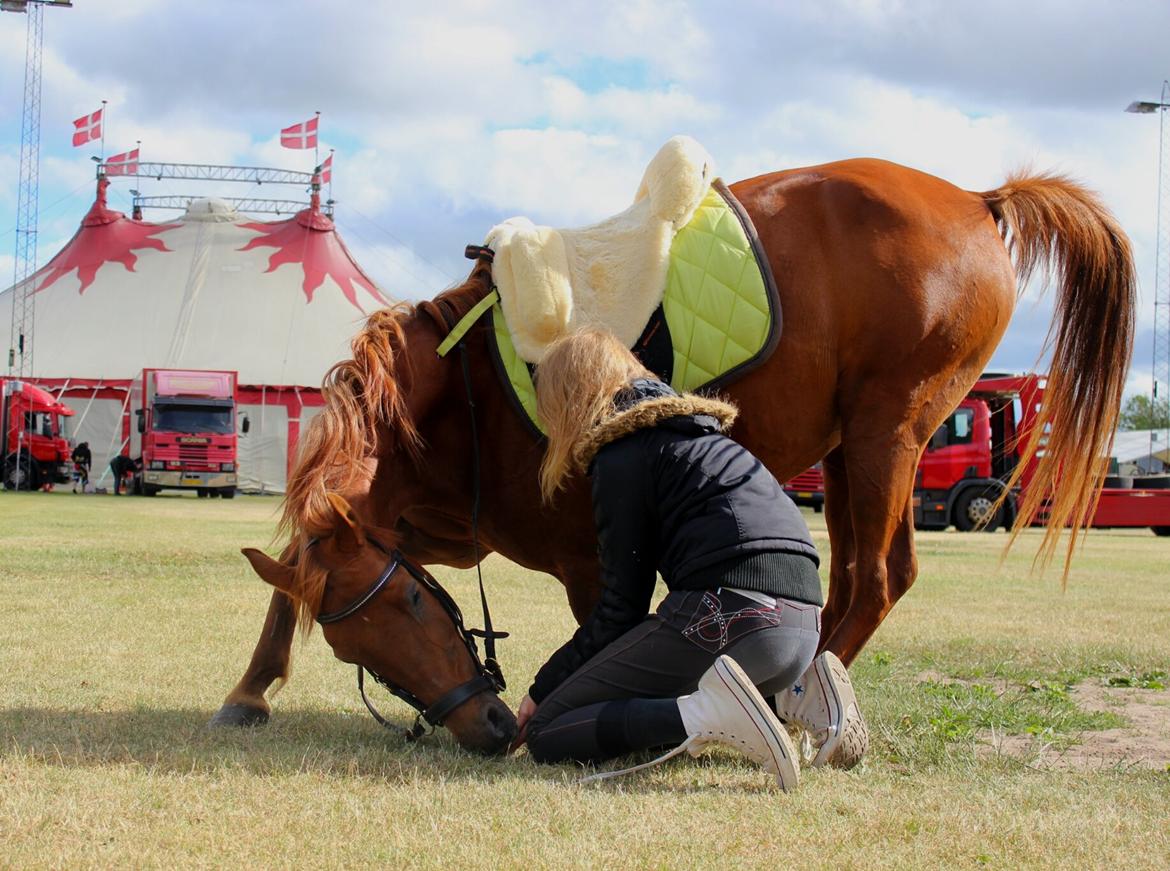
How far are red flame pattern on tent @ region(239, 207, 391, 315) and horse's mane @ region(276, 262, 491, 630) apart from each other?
31.1 m

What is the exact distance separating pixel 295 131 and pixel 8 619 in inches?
1449

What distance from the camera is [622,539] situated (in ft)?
11.2

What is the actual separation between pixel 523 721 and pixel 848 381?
1735 mm

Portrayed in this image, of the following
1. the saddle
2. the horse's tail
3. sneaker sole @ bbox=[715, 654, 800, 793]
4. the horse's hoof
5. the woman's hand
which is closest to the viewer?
sneaker sole @ bbox=[715, 654, 800, 793]

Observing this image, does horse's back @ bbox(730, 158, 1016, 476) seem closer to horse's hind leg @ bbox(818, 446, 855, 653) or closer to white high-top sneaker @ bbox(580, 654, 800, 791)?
horse's hind leg @ bbox(818, 446, 855, 653)

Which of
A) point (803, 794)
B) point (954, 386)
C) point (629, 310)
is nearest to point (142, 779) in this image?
point (803, 794)

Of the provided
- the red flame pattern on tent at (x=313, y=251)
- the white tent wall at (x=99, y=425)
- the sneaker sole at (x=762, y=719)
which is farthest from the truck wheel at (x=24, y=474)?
the sneaker sole at (x=762, y=719)

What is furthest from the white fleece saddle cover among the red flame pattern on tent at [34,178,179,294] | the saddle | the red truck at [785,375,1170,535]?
the red flame pattern on tent at [34,178,179,294]

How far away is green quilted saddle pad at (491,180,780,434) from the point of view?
422 centimetres

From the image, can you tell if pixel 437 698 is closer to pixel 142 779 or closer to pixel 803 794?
pixel 142 779

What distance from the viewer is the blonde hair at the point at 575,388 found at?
3.46m

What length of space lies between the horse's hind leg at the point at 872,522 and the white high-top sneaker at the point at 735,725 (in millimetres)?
1058

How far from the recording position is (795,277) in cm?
435

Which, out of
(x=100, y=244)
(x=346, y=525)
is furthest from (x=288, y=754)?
(x=100, y=244)
